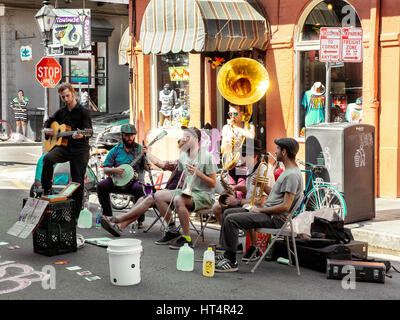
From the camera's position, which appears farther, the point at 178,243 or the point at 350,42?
the point at 350,42

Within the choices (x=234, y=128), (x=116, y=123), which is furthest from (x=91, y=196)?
(x=116, y=123)

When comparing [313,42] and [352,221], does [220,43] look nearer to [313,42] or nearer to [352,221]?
[313,42]

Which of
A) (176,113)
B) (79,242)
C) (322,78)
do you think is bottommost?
(79,242)

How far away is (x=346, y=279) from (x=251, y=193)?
168cm

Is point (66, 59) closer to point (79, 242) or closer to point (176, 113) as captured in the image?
point (176, 113)

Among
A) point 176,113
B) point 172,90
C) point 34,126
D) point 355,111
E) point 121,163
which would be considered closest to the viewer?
point 121,163

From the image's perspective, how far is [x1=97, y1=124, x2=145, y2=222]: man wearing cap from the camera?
902 cm

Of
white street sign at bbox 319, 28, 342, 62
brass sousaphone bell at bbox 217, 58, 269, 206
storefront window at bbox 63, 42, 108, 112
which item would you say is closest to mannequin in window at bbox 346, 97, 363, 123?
brass sousaphone bell at bbox 217, 58, 269, 206

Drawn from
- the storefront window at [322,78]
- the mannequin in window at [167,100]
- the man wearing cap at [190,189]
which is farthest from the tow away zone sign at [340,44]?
the mannequin in window at [167,100]

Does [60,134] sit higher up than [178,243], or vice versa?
[60,134]

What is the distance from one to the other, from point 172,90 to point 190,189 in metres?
8.02

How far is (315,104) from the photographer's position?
41.4 ft

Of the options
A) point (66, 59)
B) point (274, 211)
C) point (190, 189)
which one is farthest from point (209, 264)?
point (66, 59)
